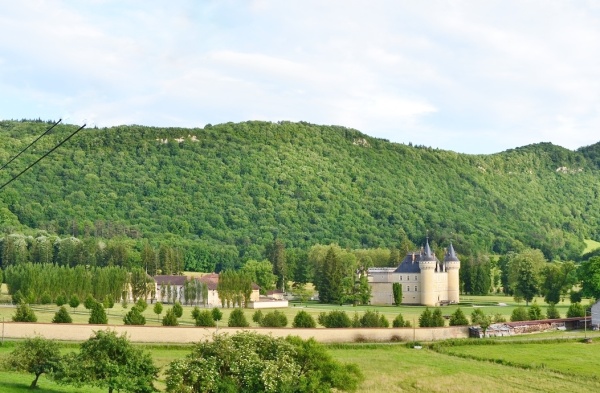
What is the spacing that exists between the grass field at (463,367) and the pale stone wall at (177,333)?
2.43 m

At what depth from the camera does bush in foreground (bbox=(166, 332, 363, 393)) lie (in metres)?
34.8

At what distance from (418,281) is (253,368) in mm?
72798

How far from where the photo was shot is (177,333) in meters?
55.2

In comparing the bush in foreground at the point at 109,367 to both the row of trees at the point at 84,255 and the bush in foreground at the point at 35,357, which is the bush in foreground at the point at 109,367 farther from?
the row of trees at the point at 84,255

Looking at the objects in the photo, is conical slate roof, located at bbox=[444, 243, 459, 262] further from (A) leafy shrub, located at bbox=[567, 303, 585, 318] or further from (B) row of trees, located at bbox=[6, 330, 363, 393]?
(B) row of trees, located at bbox=[6, 330, 363, 393]

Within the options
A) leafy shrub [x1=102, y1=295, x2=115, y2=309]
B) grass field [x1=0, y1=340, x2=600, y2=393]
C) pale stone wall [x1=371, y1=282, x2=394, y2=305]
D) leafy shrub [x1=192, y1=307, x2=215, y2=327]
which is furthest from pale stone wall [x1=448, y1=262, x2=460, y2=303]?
leafy shrub [x1=192, y1=307, x2=215, y2=327]

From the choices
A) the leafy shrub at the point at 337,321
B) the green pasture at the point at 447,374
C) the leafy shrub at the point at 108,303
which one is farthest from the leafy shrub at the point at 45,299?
the green pasture at the point at 447,374

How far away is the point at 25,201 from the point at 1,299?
86.3m

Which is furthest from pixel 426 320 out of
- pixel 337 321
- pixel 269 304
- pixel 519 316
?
pixel 269 304

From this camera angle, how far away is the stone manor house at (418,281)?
10544cm

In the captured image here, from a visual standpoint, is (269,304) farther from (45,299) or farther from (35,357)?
(35,357)

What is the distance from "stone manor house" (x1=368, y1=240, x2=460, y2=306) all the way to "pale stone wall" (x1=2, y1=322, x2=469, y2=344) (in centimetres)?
4302

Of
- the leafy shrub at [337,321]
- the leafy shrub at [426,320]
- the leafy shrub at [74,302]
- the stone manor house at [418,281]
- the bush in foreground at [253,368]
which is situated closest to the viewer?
the bush in foreground at [253,368]

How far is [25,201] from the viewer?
172 m
